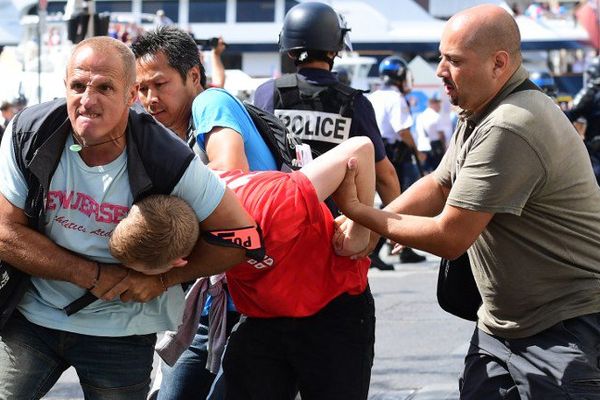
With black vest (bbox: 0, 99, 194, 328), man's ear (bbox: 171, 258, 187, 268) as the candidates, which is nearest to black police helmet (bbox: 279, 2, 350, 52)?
black vest (bbox: 0, 99, 194, 328)

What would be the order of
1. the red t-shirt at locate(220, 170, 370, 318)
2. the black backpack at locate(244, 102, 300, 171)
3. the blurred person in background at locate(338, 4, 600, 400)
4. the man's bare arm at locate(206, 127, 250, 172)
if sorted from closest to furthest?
the blurred person in background at locate(338, 4, 600, 400) → the red t-shirt at locate(220, 170, 370, 318) → the man's bare arm at locate(206, 127, 250, 172) → the black backpack at locate(244, 102, 300, 171)

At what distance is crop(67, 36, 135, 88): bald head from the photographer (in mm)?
3572

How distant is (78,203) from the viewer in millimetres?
3598

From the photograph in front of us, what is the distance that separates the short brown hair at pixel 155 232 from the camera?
3.43 m

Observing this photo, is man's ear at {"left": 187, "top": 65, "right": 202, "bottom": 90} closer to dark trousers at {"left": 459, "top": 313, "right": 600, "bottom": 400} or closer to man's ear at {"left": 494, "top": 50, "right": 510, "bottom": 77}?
man's ear at {"left": 494, "top": 50, "right": 510, "bottom": 77}

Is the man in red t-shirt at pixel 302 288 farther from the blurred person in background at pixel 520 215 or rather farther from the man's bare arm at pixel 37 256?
the man's bare arm at pixel 37 256

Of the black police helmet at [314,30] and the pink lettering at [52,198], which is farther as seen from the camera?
the black police helmet at [314,30]

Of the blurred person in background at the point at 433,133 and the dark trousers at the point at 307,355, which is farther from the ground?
the dark trousers at the point at 307,355

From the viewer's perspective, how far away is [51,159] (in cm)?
356

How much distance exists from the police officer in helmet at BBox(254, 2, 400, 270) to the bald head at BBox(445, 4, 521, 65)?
6.35ft

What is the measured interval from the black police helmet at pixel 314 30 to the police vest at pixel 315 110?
0.64 ft

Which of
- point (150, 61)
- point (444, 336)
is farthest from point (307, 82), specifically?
point (444, 336)

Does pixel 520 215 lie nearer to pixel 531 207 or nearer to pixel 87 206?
pixel 531 207

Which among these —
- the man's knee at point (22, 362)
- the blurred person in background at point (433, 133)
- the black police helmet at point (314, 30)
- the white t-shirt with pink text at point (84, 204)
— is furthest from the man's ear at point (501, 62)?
the blurred person in background at point (433, 133)
